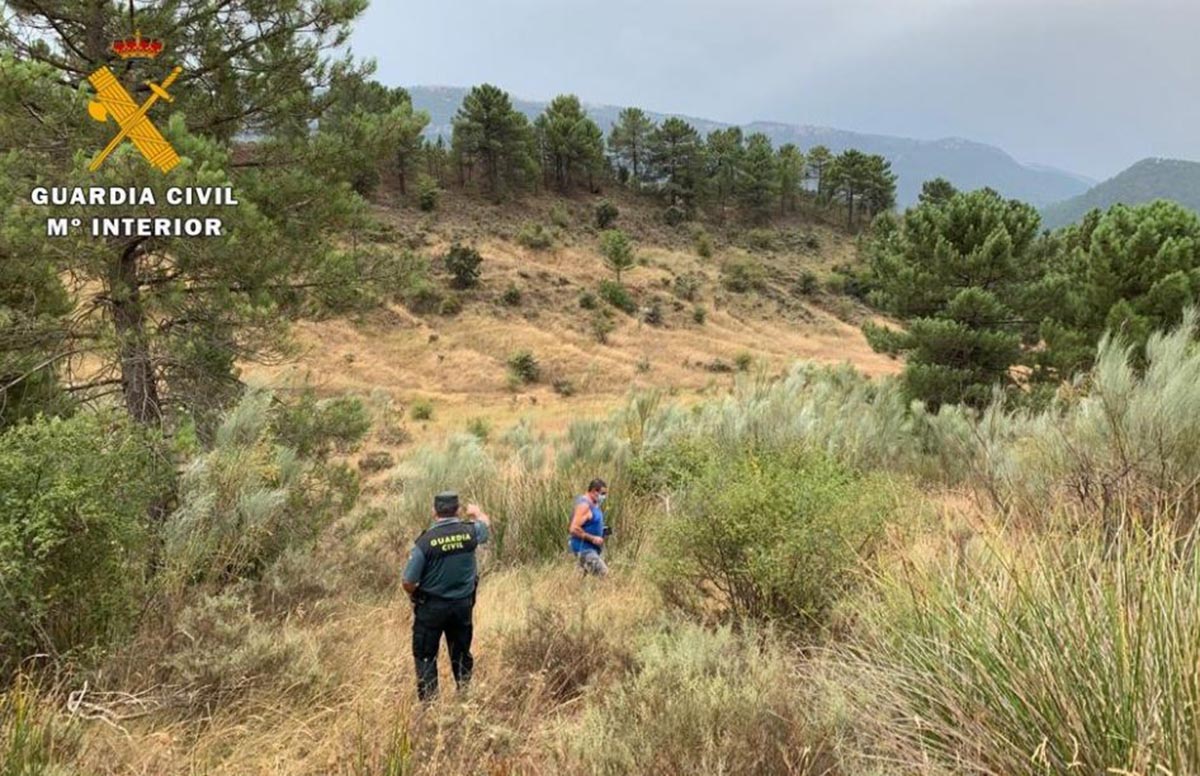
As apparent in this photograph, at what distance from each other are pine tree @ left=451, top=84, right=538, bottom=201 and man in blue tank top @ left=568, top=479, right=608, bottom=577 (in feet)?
181

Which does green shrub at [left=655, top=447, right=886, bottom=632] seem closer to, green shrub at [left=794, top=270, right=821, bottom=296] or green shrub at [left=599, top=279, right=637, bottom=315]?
green shrub at [left=599, top=279, right=637, bottom=315]

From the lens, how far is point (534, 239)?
53.3 metres

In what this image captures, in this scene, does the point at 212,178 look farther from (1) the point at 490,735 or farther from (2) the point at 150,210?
(1) the point at 490,735

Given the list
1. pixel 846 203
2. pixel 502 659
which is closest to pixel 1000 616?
pixel 502 659

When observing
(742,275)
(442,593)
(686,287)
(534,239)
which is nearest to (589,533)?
(442,593)

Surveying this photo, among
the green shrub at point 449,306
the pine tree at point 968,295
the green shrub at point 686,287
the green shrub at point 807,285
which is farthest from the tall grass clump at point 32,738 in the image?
the green shrub at point 807,285

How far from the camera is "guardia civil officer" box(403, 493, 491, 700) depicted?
15.3 ft

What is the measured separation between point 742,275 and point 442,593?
53.8 m

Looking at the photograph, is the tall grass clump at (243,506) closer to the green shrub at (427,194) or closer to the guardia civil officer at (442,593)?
the guardia civil officer at (442,593)

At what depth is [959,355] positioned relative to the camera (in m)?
15.2

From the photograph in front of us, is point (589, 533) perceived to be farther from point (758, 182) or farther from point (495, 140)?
point (758, 182)

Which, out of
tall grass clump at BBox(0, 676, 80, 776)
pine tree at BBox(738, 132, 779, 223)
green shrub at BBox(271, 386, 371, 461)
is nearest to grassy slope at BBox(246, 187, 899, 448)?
pine tree at BBox(738, 132, 779, 223)

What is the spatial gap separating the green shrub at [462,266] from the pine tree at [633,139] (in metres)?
33.2

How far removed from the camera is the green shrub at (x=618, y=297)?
4725cm
